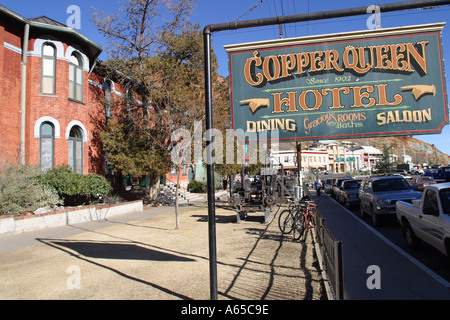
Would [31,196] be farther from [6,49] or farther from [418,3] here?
[418,3]

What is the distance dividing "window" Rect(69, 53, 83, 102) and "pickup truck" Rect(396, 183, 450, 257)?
54.1 feet

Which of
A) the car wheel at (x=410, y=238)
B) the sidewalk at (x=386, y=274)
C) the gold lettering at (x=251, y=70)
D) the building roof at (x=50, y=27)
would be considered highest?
the building roof at (x=50, y=27)

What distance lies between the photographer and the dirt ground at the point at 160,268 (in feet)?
17.2

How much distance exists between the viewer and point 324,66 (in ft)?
14.6

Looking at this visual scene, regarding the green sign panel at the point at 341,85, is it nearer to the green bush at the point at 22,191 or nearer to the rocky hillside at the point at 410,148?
the green bush at the point at 22,191

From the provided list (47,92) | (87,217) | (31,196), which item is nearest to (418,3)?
(31,196)

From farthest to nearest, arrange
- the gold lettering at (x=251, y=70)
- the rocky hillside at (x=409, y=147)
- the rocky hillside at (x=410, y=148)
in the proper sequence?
the rocky hillside at (x=409, y=147)
the rocky hillside at (x=410, y=148)
the gold lettering at (x=251, y=70)

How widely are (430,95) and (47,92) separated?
1678cm

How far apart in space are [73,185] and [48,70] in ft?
21.0

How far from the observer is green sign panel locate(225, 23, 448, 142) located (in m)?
4.18

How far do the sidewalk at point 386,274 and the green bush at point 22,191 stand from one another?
429 inches

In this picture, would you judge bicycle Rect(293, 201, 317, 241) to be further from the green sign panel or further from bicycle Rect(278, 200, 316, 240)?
the green sign panel

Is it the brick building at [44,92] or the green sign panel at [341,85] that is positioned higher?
the brick building at [44,92]

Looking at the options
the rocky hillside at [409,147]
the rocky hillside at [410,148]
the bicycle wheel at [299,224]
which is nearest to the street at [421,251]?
the bicycle wheel at [299,224]
